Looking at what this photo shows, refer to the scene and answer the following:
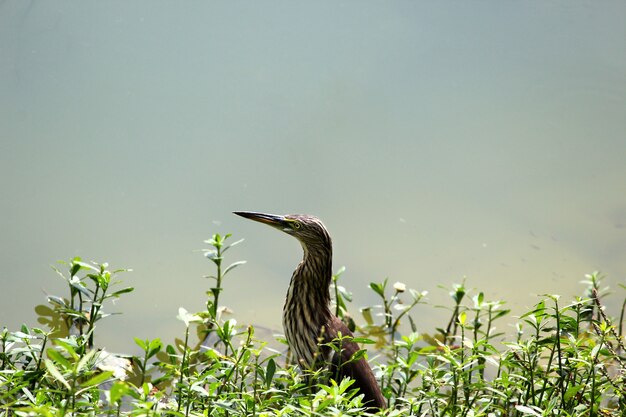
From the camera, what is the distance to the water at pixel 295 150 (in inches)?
172

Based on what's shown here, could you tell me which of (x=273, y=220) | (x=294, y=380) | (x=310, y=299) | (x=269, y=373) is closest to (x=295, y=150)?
(x=273, y=220)

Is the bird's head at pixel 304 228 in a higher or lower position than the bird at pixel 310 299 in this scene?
higher

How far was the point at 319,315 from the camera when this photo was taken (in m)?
3.39

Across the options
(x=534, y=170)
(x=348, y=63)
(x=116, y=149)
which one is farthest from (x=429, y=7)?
(x=116, y=149)

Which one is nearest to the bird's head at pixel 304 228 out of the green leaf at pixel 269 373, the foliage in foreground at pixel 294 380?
the foliage in foreground at pixel 294 380

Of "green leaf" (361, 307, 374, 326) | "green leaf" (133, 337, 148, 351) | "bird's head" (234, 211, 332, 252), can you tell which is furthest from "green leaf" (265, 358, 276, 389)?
"green leaf" (361, 307, 374, 326)

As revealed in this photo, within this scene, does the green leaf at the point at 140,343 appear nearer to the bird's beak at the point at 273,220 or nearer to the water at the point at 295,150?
the bird's beak at the point at 273,220

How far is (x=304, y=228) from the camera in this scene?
3586mm

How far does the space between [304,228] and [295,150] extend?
1.27 m

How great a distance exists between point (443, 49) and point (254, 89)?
1266 millimetres

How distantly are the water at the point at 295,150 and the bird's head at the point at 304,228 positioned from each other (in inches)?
30.1

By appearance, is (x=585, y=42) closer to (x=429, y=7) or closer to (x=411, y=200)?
(x=429, y=7)

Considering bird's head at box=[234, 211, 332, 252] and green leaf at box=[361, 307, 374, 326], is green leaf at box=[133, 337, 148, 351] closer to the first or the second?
bird's head at box=[234, 211, 332, 252]

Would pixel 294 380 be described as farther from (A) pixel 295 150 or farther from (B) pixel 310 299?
(A) pixel 295 150
